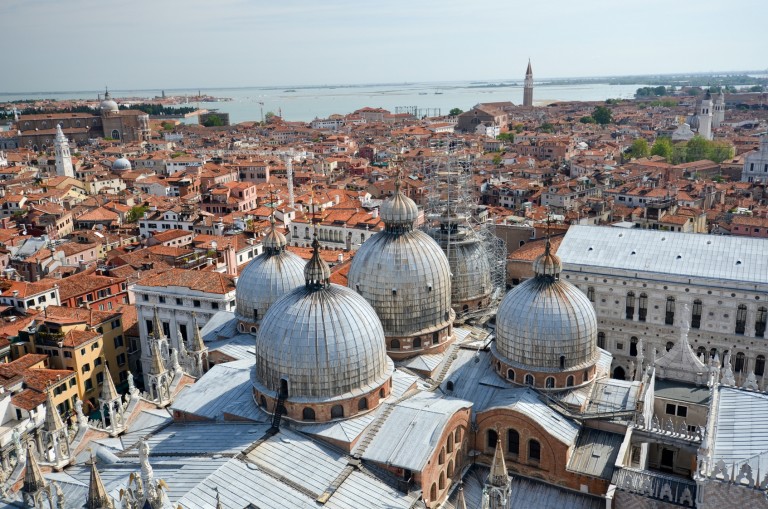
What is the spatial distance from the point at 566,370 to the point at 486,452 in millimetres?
3635

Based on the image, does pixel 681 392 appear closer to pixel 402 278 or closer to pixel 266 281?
pixel 402 278

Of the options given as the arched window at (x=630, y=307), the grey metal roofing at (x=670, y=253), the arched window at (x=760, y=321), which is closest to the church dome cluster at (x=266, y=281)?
the grey metal roofing at (x=670, y=253)

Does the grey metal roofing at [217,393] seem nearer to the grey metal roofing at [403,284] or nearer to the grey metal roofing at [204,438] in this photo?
the grey metal roofing at [204,438]

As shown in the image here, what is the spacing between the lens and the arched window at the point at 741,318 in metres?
26.5

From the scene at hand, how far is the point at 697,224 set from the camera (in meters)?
49.6

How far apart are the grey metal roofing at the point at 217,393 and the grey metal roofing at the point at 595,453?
9970mm

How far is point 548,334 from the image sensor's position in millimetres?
20688

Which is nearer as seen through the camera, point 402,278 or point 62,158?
point 402,278

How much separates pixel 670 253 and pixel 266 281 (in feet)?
57.3

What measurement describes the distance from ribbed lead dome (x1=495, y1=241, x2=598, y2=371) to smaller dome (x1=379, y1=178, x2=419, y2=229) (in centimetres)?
470

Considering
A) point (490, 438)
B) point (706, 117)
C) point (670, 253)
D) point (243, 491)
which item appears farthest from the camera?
point (706, 117)

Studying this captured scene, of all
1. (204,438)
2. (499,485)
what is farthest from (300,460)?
(499,485)

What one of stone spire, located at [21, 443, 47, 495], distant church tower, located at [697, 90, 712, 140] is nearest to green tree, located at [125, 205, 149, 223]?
stone spire, located at [21, 443, 47, 495]

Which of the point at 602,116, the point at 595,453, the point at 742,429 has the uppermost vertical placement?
the point at 602,116
